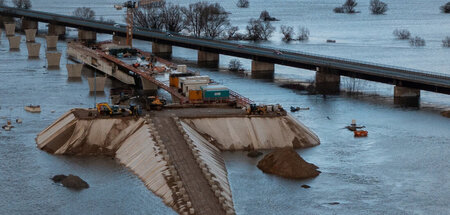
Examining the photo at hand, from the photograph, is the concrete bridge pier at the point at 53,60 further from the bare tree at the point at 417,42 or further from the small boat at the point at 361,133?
the bare tree at the point at 417,42

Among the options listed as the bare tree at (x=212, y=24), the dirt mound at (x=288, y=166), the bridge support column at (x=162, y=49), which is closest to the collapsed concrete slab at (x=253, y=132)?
the dirt mound at (x=288, y=166)

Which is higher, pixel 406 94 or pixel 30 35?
pixel 30 35

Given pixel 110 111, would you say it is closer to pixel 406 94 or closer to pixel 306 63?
pixel 406 94

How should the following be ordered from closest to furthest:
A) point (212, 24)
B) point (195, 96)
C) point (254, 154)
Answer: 1. point (254, 154)
2. point (195, 96)
3. point (212, 24)

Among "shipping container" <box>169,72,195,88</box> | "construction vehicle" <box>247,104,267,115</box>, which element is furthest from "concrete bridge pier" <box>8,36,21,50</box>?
"construction vehicle" <box>247,104,267,115</box>

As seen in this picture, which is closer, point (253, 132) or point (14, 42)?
point (253, 132)

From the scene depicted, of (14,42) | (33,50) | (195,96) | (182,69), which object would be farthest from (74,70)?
(14,42)

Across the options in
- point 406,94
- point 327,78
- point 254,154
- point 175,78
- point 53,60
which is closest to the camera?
point 254,154
